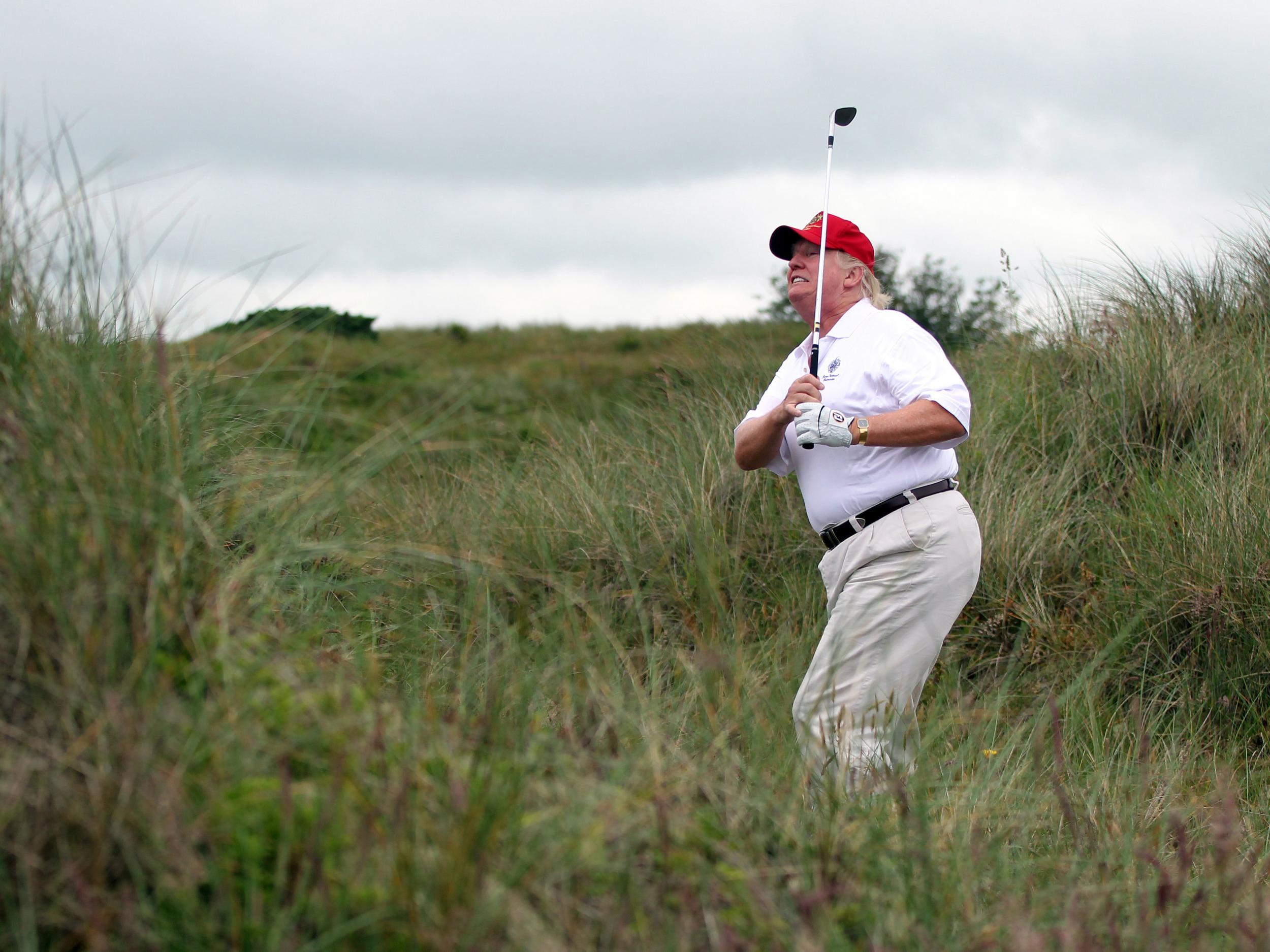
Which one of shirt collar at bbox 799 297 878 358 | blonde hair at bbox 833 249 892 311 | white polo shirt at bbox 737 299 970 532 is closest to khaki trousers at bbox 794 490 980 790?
white polo shirt at bbox 737 299 970 532

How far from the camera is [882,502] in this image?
4.60m

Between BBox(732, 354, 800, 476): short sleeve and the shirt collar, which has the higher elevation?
the shirt collar

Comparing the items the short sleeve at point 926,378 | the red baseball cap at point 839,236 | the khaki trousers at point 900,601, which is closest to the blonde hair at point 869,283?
the red baseball cap at point 839,236

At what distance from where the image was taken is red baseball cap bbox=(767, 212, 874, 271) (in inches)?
199

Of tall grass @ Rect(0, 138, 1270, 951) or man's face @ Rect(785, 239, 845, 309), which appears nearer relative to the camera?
tall grass @ Rect(0, 138, 1270, 951)

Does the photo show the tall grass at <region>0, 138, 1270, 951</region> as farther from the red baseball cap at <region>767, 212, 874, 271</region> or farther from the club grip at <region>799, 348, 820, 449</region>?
the red baseball cap at <region>767, 212, 874, 271</region>

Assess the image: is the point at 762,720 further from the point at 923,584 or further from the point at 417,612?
the point at 923,584

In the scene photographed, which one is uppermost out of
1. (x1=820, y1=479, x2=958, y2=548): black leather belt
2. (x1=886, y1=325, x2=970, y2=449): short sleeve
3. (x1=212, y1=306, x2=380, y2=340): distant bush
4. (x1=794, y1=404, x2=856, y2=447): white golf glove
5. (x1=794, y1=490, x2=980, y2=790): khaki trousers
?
(x1=212, y1=306, x2=380, y2=340): distant bush

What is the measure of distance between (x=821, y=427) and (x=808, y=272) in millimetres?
1063

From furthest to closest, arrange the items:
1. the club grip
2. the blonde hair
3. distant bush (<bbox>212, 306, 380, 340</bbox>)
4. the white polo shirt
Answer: the blonde hair < the club grip < the white polo shirt < distant bush (<bbox>212, 306, 380, 340</bbox>)

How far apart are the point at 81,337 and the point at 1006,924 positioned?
2624mm

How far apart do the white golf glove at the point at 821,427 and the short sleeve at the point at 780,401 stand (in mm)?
503

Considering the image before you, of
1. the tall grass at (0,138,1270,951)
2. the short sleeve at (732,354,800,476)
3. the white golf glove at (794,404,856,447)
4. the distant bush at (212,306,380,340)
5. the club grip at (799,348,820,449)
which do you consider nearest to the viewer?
the tall grass at (0,138,1270,951)

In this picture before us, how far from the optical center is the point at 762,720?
3.19 metres
